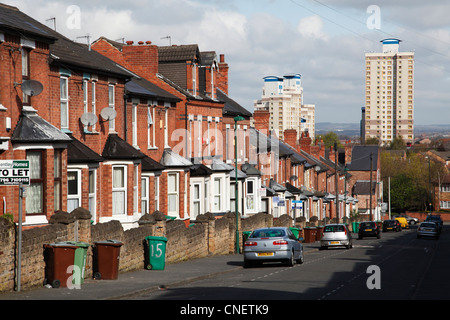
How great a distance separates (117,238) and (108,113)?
22.5 feet

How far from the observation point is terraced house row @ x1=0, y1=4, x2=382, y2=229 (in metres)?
22.8

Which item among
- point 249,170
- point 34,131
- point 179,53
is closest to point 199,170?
point 179,53

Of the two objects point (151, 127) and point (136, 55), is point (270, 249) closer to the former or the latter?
point (151, 127)

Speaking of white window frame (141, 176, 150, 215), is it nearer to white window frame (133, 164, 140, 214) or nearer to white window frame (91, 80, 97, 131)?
white window frame (133, 164, 140, 214)

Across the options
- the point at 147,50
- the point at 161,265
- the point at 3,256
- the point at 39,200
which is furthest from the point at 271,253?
the point at 147,50

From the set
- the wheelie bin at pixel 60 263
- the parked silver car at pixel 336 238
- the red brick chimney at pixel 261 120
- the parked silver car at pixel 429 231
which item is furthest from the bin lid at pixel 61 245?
the red brick chimney at pixel 261 120

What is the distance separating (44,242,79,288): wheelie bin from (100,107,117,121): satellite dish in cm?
999

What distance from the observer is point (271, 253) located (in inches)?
1070

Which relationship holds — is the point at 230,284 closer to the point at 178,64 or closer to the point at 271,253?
the point at 271,253

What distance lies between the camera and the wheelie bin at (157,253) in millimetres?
25078

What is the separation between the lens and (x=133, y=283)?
20391 millimetres

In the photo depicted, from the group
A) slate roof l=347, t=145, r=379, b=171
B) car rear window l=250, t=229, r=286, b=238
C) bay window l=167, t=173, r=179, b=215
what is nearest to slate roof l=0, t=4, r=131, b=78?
bay window l=167, t=173, r=179, b=215

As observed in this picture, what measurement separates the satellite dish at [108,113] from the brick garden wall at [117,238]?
14.8ft
